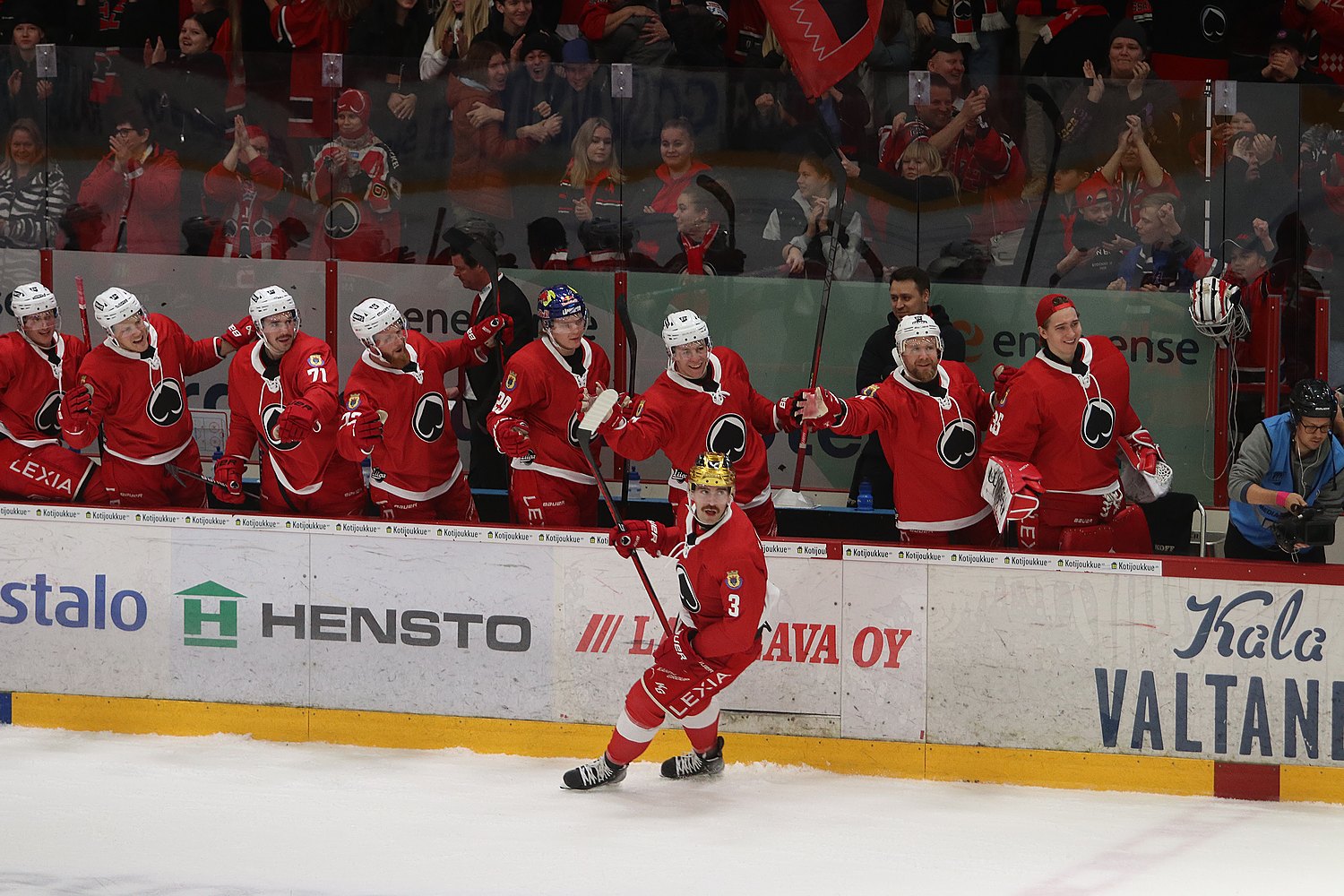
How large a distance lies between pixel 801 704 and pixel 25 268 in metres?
4.23

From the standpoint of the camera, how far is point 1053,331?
5.94 m

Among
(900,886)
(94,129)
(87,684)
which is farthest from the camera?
(94,129)

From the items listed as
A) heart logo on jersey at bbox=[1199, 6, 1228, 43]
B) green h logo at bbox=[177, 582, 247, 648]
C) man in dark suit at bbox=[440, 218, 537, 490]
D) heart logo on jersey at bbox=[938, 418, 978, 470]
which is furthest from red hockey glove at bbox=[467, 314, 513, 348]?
heart logo on jersey at bbox=[1199, 6, 1228, 43]

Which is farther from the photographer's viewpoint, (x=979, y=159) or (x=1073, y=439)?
(x=979, y=159)

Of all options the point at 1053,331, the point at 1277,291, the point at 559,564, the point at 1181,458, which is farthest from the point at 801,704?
the point at 1277,291

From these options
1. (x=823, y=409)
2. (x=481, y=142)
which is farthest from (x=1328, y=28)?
(x=481, y=142)

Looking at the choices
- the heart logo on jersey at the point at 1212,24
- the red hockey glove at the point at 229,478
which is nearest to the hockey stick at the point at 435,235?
the red hockey glove at the point at 229,478

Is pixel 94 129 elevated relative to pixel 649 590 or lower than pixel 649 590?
elevated

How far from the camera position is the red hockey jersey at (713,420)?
239 inches

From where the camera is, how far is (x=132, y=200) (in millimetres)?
7664

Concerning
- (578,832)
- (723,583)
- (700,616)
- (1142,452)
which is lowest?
(578,832)

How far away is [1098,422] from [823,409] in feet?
3.23

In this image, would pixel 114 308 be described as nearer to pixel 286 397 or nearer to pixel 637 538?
pixel 286 397

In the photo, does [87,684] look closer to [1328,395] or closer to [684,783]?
[684,783]
